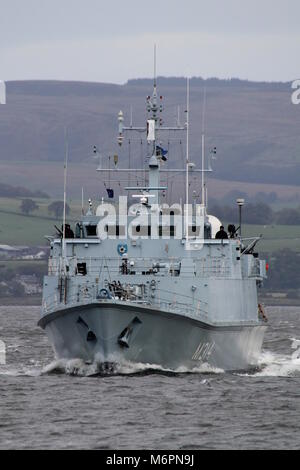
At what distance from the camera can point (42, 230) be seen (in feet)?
543

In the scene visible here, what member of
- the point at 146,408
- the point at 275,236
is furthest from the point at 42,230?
the point at 146,408

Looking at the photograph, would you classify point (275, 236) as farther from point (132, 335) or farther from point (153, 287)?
point (132, 335)

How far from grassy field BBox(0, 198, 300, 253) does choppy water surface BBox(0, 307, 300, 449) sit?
106 meters

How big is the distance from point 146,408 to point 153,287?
783cm

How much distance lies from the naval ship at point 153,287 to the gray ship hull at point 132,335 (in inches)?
1.2

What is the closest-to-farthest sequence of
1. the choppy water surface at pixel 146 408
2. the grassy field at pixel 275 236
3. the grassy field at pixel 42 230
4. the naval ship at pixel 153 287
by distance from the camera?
1. the choppy water surface at pixel 146 408
2. the naval ship at pixel 153 287
3. the grassy field at pixel 275 236
4. the grassy field at pixel 42 230

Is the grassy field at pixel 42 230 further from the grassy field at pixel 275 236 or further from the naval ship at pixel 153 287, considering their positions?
the naval ship at pixel 153 287

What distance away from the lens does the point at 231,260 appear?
46.6m

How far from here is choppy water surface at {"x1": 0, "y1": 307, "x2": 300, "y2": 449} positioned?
3059cm

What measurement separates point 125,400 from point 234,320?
10189 millimetres

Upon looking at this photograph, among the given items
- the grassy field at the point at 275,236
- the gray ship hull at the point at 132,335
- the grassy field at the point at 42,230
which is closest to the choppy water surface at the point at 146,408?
the gray ship hull at the point at 132,335

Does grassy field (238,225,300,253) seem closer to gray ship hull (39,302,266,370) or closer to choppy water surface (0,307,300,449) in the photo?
gray ship hull (39,302,266,370)

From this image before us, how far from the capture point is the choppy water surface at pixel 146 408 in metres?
30.6
